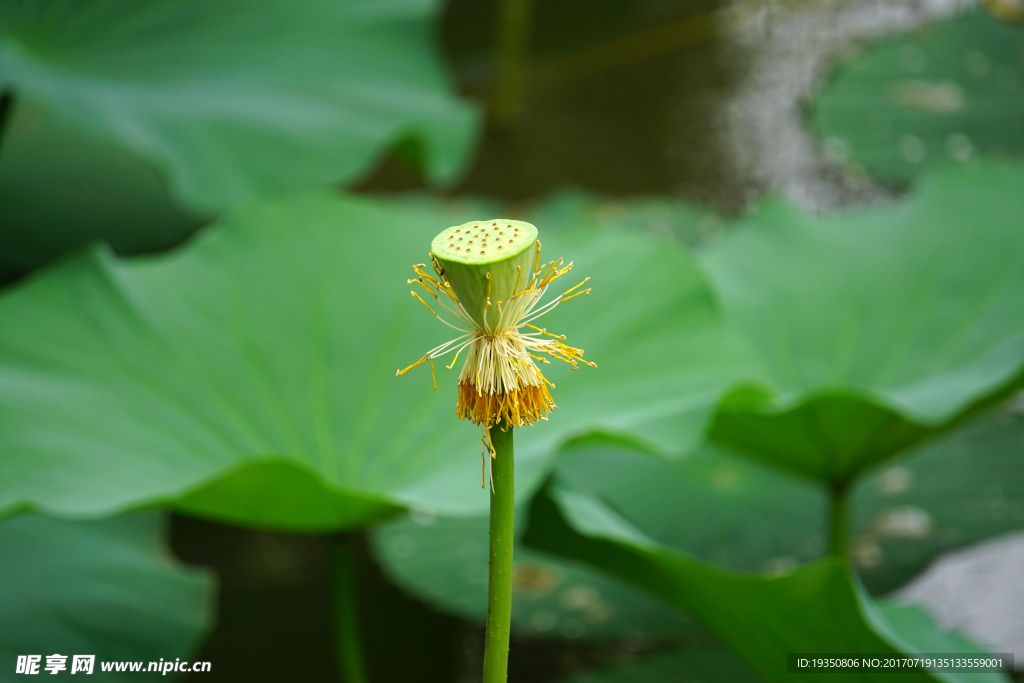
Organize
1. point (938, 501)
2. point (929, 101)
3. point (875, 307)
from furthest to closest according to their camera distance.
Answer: point (929, 101), point (938, 501), point (875, 307)

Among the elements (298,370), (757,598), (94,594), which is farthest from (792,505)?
(94,594)

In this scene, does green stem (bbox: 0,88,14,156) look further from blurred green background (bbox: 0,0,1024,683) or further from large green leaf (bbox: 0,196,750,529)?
large green leaf (bbox: 0,196,750,529)

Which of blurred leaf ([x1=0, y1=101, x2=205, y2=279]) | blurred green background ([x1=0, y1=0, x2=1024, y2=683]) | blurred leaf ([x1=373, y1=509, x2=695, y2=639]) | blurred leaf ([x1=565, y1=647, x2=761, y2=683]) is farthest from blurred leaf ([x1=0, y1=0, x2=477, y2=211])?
blurred leaf ([x1=565, y1=647, x2=761, y2=683])

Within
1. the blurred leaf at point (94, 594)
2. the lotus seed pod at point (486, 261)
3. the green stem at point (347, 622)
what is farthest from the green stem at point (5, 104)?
the lotus seed pod at point (486, 261)

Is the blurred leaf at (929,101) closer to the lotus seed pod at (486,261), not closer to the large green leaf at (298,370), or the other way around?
the large green leaf at (298,370)

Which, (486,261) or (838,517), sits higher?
(838,517)

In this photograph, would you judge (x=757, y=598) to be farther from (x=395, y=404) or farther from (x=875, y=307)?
(x=875, y=307)
